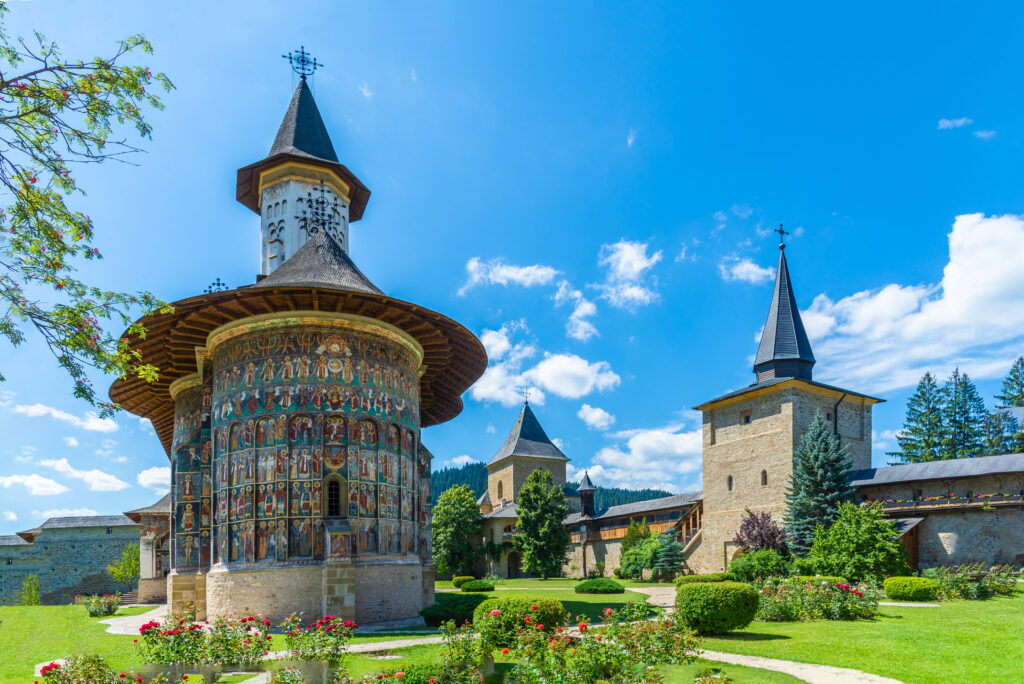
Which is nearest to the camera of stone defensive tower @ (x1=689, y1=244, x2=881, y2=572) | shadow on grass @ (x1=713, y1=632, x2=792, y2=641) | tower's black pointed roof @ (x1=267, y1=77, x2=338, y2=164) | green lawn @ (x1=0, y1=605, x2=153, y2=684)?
green lawn @ (x1=0, y1=605, x2=153, y2=684)

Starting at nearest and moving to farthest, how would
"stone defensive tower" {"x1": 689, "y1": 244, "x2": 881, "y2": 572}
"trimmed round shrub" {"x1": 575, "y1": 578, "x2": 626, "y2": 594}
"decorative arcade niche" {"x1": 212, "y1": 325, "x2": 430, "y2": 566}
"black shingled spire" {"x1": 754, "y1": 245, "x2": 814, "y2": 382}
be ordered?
"decorative arcade niche" {"x1": 212, "y1": 325, "x2": 430, "y2": 566} < "trimmed round shrub" {"x1": 575, "y1": 578, "x2": 626, "y2": 594} < "stone defensive tower" {"x1": 689, "y1": 244, "x2": 881, "y2": 572} < "black shingled spire" {"x1": 754, "y1": 245, "x2": 814, "y2": 382}

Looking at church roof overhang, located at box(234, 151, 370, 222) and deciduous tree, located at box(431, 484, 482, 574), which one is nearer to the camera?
church roof overhang, located at box(234, 151, 370, 222)

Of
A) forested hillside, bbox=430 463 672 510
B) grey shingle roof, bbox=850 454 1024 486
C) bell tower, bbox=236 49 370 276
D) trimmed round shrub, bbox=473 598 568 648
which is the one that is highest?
bell tower, bbox=236 49 370 276

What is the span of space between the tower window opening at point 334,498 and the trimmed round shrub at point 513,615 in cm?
675

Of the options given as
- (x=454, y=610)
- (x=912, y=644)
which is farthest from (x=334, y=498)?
(x=912, y=644)

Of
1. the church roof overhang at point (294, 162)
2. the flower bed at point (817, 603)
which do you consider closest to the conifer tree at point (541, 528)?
the church roof overhang at point (294, 162)

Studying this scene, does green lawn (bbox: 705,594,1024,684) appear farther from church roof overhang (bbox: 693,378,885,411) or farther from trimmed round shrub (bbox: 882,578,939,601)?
church roof overhang (bbox: 693,378,885,411)

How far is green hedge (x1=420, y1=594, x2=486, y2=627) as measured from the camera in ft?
52.1

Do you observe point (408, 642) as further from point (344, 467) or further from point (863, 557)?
point (863, 557)

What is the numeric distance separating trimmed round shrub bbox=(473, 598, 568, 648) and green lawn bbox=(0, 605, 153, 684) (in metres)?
6.13

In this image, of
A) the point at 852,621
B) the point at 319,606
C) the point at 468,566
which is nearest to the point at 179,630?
the point at 319,606

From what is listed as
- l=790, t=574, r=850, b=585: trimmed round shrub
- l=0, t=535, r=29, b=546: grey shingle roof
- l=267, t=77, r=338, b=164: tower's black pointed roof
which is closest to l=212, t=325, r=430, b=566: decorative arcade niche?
l=790, t=574, r=850, b=585: trimmed round shrub

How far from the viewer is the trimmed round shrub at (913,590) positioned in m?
19.5

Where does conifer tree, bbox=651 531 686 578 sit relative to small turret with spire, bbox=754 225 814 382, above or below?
below
